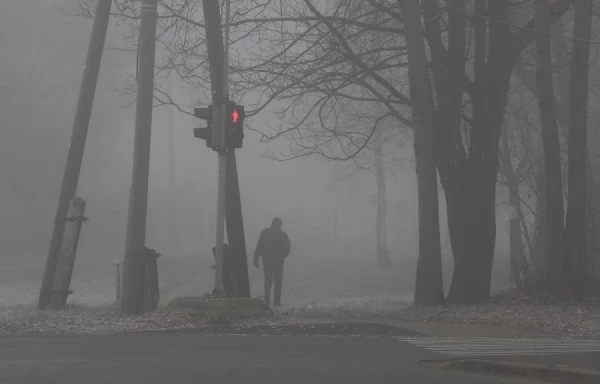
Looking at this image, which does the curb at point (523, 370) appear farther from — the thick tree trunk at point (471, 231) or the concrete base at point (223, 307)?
the thick tree trunk at point (471, 231)

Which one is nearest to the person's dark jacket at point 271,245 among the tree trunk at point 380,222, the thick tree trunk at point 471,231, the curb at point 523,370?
the thick tree trunk at point 471,231

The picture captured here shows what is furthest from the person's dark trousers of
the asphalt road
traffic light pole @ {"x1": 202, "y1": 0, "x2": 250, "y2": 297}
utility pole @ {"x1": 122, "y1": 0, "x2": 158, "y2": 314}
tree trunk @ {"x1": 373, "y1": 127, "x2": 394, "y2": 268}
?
tree trunk @ {"x1": 373, "y1": 127, "x2": 394, "y2": 268}

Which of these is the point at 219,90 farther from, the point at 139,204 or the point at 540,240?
the point at 540,240

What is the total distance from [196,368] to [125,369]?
2.00 feet

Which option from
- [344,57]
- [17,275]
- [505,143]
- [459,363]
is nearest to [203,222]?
[17,275]

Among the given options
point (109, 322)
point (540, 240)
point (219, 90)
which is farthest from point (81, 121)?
point (540, 240)

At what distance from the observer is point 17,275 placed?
102 feet

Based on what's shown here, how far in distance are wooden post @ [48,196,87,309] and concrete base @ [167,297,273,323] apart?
95.6 inches

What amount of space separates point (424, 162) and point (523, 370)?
7.12 meters

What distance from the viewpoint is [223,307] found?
12445 millimetres

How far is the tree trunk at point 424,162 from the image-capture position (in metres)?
14.4

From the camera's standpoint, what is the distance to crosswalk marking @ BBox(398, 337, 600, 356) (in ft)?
29.2

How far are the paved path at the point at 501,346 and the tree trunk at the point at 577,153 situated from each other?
3.83 m

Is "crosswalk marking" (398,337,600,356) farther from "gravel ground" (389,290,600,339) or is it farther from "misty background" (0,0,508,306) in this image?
"misty background" (0,0,508,306)
